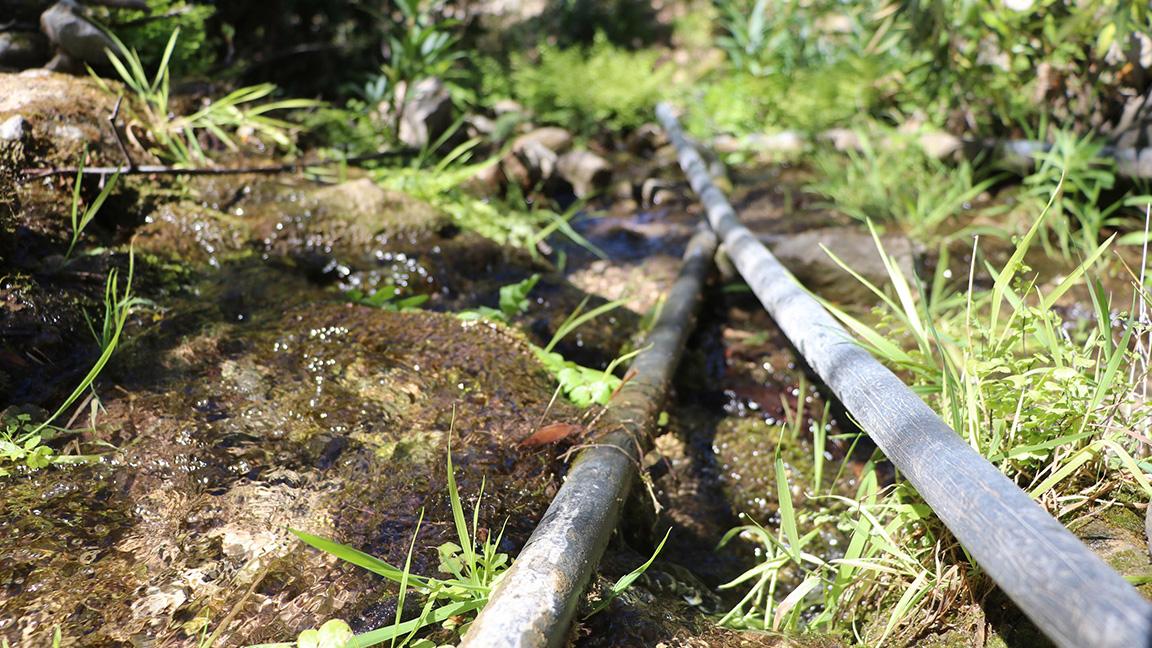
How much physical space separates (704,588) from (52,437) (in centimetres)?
187

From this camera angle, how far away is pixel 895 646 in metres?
1.68

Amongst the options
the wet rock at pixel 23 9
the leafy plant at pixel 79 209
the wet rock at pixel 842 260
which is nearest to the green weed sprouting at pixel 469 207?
the wet rock at pixel 842 260

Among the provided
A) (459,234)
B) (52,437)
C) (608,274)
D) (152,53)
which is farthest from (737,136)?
(52,437)

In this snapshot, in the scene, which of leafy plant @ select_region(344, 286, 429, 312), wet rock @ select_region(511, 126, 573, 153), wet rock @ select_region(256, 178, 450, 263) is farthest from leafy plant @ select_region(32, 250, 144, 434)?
wet rock @ select_region(511, 126, 573, 153)

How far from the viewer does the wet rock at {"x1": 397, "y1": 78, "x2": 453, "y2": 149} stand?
4.89 m

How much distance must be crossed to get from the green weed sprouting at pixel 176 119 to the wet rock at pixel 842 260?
2.94 m

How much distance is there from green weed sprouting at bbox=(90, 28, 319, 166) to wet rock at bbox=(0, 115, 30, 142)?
25.4 inches

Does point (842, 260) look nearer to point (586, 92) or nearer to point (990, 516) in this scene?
point (990, 516)

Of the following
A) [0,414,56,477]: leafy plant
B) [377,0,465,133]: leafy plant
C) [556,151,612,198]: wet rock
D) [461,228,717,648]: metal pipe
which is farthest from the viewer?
[556,151,612,198]: wet rock

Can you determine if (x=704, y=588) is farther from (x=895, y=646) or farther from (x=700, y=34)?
(x=700, y=34)

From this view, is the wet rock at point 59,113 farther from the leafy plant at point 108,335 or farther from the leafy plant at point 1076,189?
the leafy plant at point 1076,189

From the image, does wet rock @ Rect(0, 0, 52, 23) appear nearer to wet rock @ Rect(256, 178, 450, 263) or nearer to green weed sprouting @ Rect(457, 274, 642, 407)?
wet rock @ Rect(256, 178, 450, 263)

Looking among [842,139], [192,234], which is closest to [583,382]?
[192,234]

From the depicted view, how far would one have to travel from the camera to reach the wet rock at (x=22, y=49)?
345 cm
